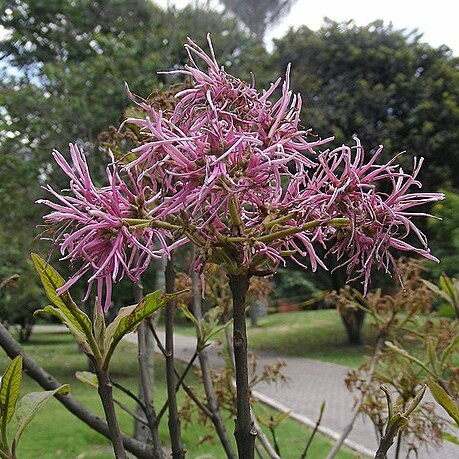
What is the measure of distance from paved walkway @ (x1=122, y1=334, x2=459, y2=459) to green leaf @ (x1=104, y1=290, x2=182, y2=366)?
5248 millimetres

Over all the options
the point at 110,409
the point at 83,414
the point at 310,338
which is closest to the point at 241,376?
the point at 110,409

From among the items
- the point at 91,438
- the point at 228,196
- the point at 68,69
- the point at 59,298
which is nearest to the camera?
the point at 228,196

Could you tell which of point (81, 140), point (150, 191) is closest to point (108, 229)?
point (150, 191)

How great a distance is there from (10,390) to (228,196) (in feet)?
1.28

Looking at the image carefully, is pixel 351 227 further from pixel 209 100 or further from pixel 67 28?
pixel 67 28

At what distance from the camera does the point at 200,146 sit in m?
0.68

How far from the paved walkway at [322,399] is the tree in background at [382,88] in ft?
18.3

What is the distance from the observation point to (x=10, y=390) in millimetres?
813

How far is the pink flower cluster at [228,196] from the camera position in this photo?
26.7 inches

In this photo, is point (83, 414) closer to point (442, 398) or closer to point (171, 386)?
point (171, 386)

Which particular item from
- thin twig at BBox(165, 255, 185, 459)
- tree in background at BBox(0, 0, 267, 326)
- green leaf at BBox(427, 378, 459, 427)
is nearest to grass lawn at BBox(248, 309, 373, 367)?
tree in background at BBox(0, 0, 267, 326)

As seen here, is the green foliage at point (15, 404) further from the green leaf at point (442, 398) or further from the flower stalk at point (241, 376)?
the green leaf at point (442, 398)

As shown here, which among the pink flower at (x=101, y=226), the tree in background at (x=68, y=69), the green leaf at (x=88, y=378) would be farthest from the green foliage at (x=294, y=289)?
the pink flower at (x=101, y=226)

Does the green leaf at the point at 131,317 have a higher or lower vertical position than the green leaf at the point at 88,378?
higher
